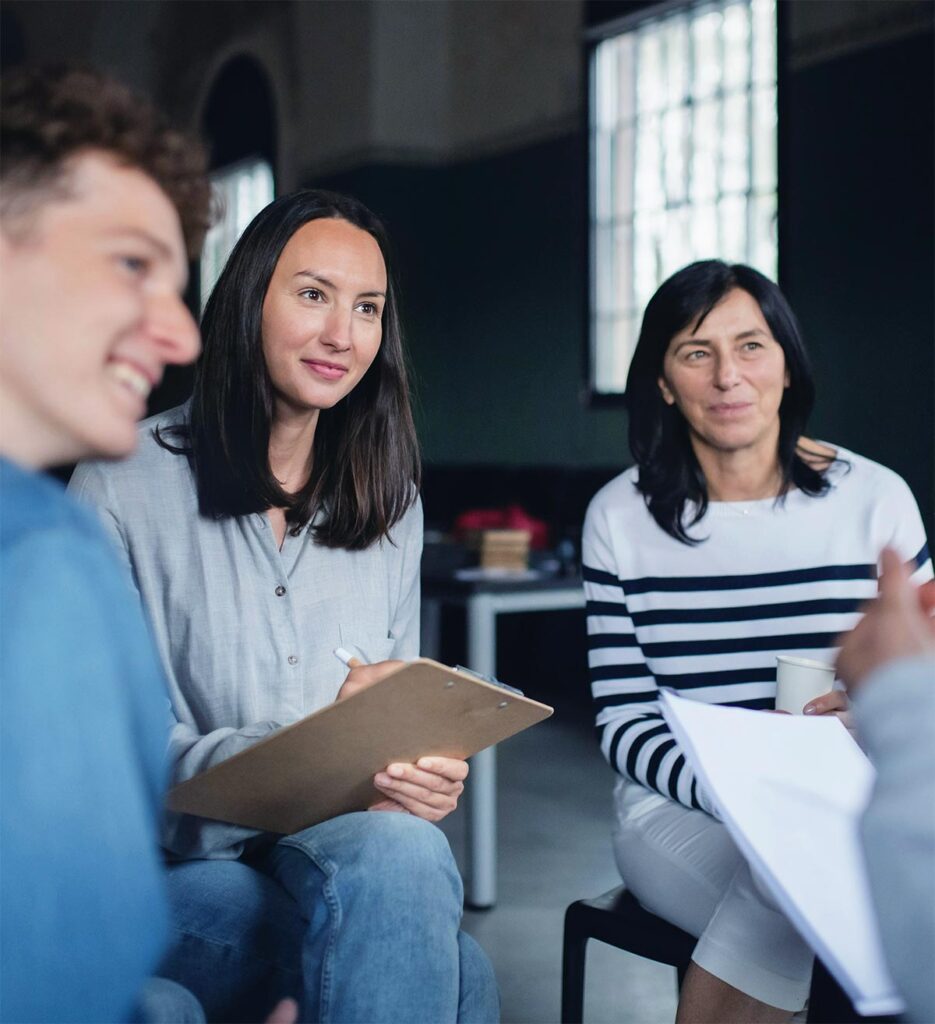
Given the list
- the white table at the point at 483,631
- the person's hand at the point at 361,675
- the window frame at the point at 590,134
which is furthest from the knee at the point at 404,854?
the window frame at the point at 590,134

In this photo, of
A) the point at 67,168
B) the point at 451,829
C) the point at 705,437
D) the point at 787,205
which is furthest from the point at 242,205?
the point at 67,168

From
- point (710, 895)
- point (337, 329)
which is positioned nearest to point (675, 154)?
point (337, 329)

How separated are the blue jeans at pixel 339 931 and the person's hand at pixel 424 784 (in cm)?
2

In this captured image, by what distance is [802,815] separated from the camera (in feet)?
3.36

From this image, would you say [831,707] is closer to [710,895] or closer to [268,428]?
[710,895]

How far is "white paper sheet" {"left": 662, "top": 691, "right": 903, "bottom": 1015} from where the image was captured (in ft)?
2.88

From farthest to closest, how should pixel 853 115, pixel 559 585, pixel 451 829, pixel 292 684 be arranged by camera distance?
pixel 853 115 → pixel 451 829 → pixel 559 585 → pixel 292 684

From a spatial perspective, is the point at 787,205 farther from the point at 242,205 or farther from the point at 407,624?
the point at 242,205

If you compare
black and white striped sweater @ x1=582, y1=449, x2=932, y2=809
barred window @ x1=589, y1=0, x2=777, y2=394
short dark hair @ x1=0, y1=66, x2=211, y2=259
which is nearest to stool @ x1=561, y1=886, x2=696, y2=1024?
black and white striped sweater @ x1=582, y1=449, x2=932, y2=809

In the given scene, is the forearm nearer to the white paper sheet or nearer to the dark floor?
the white paper sheet

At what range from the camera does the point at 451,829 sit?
4.09 m

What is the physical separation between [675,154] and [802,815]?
6.51m

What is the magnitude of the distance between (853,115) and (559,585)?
3323 mm

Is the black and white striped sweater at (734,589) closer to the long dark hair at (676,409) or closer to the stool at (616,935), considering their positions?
the long dark hair at (676,409)
